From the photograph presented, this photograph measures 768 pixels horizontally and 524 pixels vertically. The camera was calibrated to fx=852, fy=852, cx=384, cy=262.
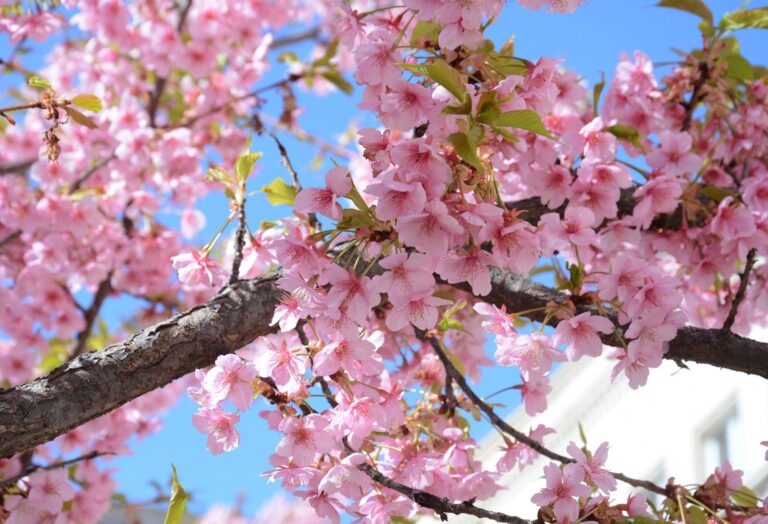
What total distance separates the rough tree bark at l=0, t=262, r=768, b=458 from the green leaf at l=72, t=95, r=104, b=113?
1.89 feet


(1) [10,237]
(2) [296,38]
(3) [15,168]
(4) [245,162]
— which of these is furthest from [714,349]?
(2) [296,38]

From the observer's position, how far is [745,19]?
300 cm

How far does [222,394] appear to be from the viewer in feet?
6.23

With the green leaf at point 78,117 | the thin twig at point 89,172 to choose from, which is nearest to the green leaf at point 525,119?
the green leaf at point 78,117

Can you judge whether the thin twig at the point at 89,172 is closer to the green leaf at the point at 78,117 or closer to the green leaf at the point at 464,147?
the green leaf at the point at 78,117

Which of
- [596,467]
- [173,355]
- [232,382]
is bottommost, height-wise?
[596,467]

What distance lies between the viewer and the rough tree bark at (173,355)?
1838 millimetres

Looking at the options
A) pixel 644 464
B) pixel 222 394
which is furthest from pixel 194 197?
pixel 644 464

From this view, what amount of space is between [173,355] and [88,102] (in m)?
0.69

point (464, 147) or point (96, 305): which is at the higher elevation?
point (96, 305)

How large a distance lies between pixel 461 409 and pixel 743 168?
1.48 meters

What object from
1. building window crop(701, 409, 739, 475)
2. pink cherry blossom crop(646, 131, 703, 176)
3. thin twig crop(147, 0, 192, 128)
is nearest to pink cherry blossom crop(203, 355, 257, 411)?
pink cherry blossom crop(646, 131, 703, 176)

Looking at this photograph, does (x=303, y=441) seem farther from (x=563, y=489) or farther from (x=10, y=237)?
Result: (x=10, y=237)

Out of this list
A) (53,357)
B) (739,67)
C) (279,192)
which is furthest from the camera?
(53,357)
